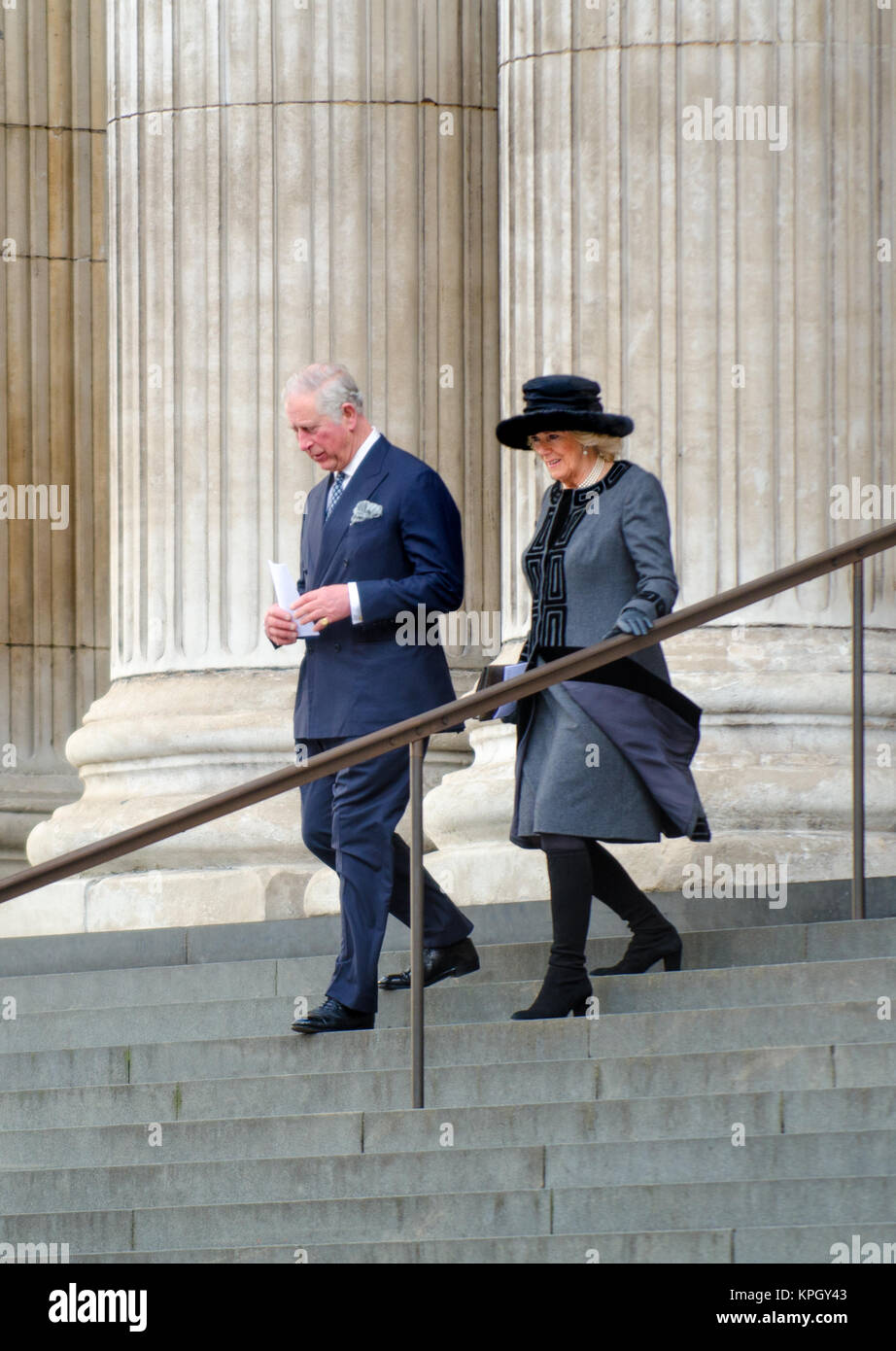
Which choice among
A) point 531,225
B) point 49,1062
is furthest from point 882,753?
point 49,1062

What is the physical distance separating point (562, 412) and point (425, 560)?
66cm

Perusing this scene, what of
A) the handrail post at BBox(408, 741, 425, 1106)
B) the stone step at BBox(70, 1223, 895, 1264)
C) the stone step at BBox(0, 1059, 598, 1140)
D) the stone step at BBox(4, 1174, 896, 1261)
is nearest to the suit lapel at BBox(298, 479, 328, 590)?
the handrail post at BBox(408, 741, 425, 1106)

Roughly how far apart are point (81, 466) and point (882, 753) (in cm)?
588

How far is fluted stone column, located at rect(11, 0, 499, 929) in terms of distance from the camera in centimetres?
1169

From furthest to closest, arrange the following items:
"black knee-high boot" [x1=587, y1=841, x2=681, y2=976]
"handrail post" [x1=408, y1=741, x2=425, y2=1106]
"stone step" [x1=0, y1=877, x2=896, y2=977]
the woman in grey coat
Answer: "stone step" [x1=0, y1=877, x2=896, y2=977]
"black knee-high boot" [x1=587, y1=841, x2=681, y2=976]
the woman in grey coat
"handrail post" [x1=408, y1=741, x2=425, y2=1106]

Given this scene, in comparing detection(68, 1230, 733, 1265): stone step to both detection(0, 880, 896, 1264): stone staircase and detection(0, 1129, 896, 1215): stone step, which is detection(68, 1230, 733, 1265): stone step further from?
detection(0, 1129, 896, 1215): stone step

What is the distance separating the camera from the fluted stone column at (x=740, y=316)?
10.2 m

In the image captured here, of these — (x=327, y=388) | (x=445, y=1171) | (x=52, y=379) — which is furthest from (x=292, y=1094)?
(x=52, y=379)

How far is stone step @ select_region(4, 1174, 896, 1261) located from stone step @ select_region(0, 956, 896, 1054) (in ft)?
3.00

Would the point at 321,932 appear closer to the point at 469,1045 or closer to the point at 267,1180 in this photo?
the point at 469,1045

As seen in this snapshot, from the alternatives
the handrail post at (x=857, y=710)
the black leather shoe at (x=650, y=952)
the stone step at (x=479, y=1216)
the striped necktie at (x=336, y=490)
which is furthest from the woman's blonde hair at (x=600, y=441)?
the stone step at (x=479, y=1216)

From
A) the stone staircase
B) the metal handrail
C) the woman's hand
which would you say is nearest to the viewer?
the stone staircase

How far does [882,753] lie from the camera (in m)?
10.1
